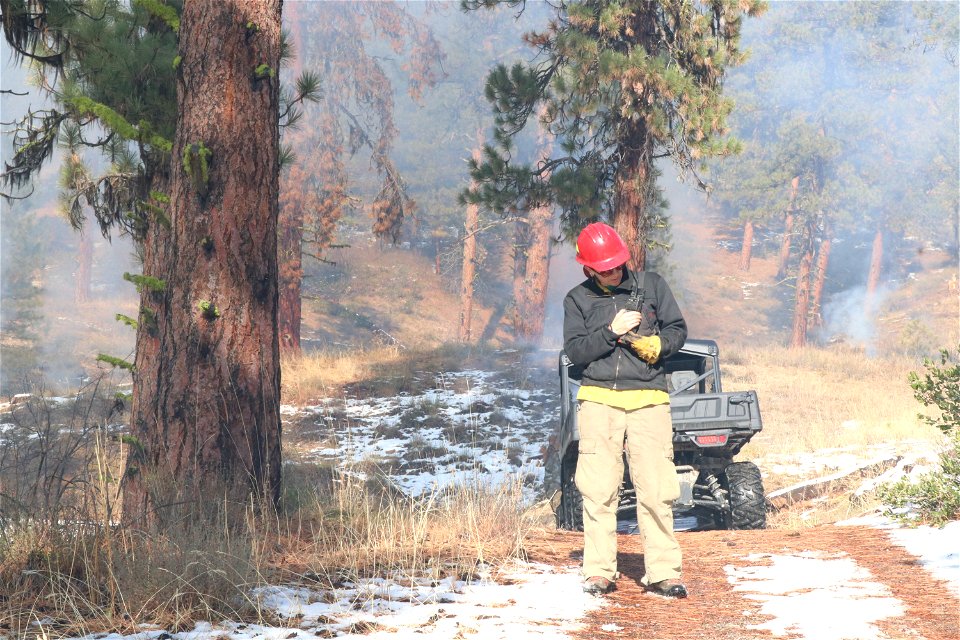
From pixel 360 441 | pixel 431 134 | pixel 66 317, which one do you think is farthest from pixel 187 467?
pixel 431 134

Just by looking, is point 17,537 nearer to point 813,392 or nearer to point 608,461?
point 608,461

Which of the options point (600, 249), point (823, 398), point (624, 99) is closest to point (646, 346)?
point (600, 249)

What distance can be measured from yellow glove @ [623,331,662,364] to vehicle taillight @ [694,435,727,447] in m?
3.31

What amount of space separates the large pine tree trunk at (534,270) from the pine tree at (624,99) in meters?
13.0

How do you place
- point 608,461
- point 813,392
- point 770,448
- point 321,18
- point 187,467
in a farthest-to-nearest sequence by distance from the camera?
point 321,18 → point 813,392 → point 770,448 → point 187,467 → point 608,461

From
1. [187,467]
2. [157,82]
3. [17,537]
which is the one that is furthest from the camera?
[157,82]

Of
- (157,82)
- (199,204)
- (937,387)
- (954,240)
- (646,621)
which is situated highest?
(954,240)

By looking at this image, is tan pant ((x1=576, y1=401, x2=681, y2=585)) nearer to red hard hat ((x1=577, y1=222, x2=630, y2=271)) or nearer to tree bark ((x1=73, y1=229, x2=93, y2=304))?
red hard hat ((x1=577, y1=222, x2=630, y2=271))

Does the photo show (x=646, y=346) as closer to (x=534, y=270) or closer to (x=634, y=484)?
(x=634, y=484)

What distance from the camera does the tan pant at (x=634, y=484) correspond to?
16.3ft

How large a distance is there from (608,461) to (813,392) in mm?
17890

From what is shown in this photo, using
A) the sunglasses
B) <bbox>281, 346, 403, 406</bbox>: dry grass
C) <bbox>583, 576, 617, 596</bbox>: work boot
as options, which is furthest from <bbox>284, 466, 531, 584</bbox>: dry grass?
<bbox>281, 346, 403, 406</bbox>: dry grass

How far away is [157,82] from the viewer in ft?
27.8

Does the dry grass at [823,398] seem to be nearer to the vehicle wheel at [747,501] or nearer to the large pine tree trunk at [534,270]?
the vehicle wheel at [747,501]
